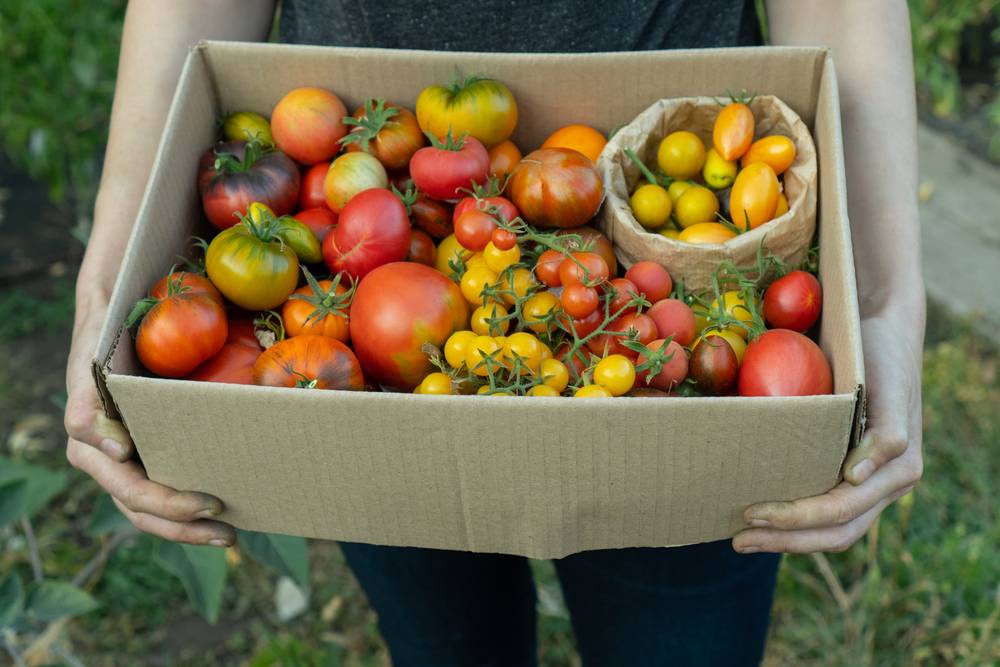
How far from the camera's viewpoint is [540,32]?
48.1 inches

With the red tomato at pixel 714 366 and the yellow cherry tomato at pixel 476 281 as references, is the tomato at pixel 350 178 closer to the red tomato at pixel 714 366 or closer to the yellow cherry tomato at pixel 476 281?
the yellow cherry tomato at pixel 476 281

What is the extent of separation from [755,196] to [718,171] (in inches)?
3.6

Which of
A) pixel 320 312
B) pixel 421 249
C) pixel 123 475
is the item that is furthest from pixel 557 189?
pixel 123 475

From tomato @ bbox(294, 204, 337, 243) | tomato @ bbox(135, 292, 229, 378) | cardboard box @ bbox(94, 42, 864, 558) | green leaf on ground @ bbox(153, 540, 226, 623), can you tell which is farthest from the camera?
green leaf on ground @ bbox(153, 540, 226, 623)

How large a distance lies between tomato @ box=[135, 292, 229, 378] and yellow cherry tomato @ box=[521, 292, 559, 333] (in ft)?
1.07

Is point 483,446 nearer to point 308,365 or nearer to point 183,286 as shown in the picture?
point 308,365

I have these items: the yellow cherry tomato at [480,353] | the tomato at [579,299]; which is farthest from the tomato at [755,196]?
the yellow cherry tomato at [480,353]

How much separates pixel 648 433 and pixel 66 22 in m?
1.83

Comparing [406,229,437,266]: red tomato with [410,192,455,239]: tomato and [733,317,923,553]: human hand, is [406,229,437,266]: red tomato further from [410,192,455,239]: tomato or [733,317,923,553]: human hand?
[733,317,923,553]: human hand

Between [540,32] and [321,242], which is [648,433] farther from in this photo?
[540,32]

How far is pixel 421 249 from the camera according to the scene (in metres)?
1.14

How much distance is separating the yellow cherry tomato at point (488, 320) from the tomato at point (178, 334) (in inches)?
10.7

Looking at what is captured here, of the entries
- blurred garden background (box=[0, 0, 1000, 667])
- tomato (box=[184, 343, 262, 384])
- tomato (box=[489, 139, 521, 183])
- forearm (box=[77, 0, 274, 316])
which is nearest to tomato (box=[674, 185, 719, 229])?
tomato (box=[489, 139, 521, 183])

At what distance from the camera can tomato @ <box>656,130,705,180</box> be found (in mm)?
1165
